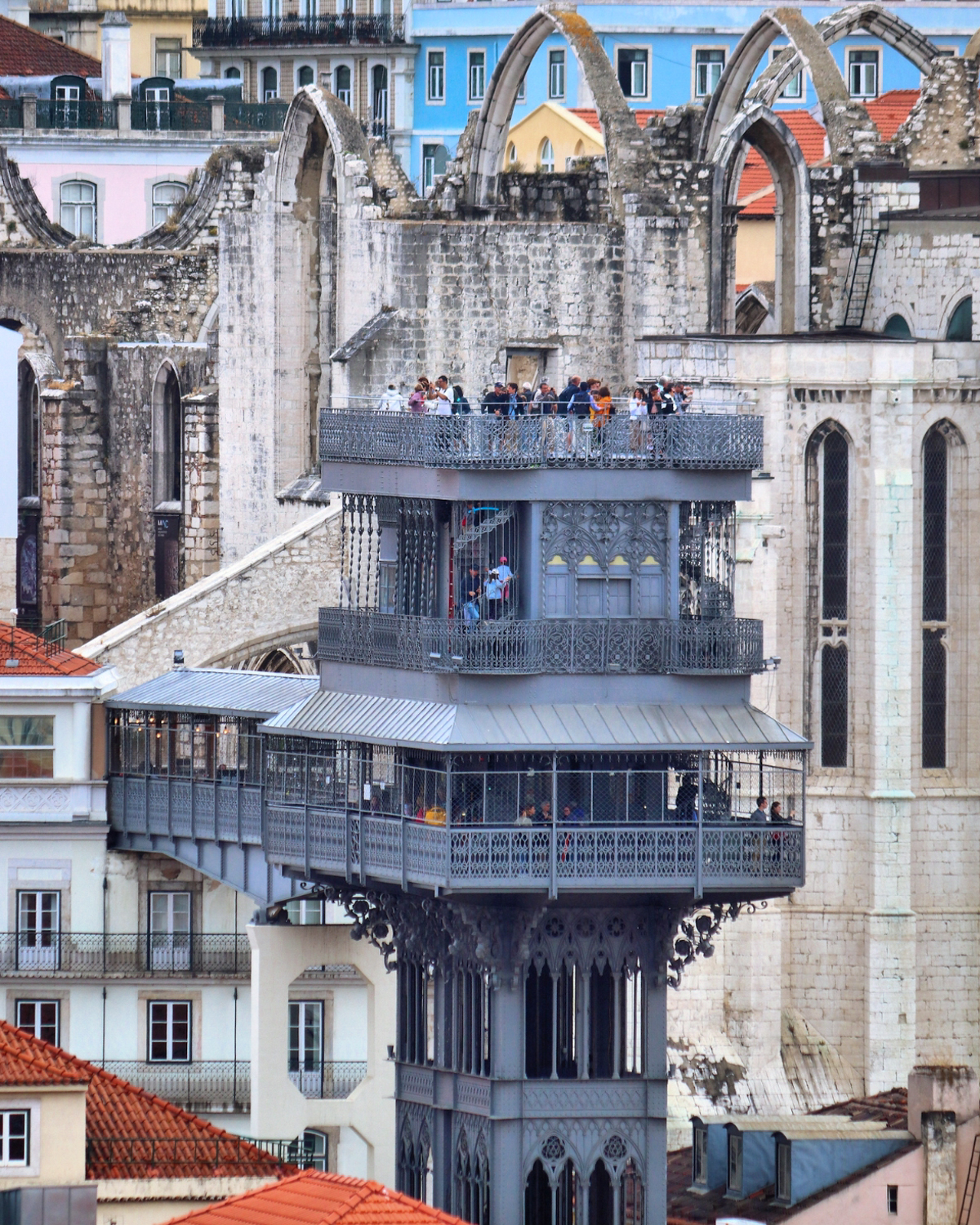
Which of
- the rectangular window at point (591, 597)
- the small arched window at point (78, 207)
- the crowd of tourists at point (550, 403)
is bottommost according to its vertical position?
the rectangular window at point (591, 597)

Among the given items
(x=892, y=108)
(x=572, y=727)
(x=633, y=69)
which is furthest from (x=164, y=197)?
(x=572, y=727)

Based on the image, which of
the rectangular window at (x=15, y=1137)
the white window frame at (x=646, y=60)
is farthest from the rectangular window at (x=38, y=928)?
the white window frame at (x=646, y=60)

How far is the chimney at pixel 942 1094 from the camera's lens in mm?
73438

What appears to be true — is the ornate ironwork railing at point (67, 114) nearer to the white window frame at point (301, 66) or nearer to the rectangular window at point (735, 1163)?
the white window frame at point (301, 66)

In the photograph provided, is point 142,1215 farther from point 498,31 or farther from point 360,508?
point 498,31

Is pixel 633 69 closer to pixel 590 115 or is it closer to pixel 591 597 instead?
pixel 590 115

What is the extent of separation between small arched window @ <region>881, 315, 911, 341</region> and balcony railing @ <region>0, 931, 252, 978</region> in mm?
15143

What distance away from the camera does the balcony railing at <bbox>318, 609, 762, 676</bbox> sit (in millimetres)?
63031

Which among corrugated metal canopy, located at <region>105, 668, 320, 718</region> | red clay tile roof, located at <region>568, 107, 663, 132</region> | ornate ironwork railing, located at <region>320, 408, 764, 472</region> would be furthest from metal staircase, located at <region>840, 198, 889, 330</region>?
red clay tile roof, located at <region>568, 107, 663, 132</region>

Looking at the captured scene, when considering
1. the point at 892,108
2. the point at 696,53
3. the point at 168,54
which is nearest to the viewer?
the point at 892,108

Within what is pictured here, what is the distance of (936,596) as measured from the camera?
7931 centimetres

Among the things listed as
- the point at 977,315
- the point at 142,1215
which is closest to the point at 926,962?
the point at 977,315

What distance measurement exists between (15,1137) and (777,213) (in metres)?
24.2

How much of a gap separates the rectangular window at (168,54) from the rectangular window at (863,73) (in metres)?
21.4
